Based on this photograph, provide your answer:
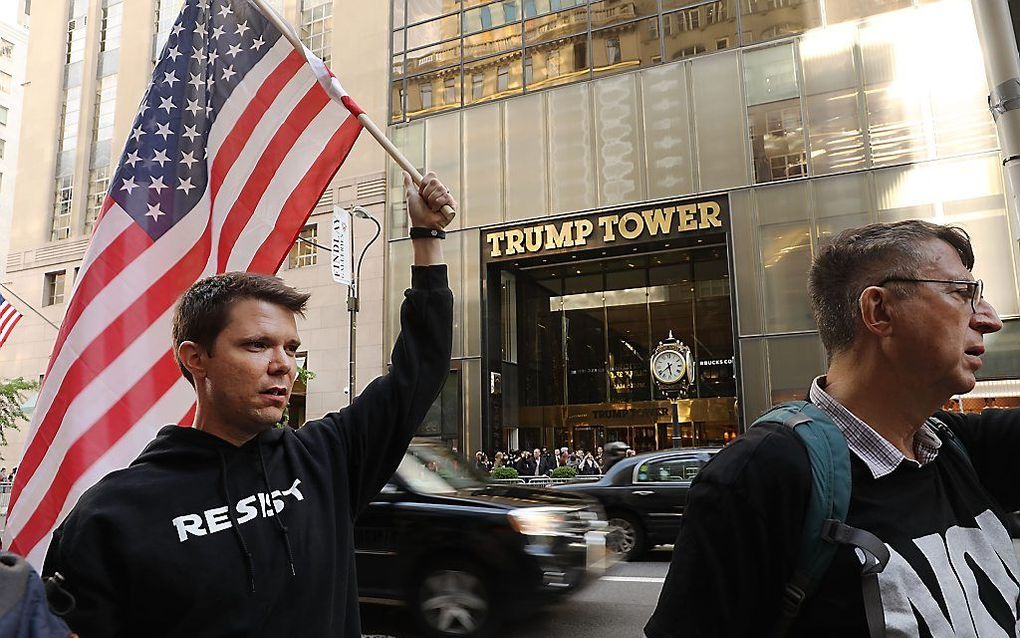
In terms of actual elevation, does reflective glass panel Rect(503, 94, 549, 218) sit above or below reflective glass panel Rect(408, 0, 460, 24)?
below

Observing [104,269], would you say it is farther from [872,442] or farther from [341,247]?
[341,247]

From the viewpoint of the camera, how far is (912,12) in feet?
70.3

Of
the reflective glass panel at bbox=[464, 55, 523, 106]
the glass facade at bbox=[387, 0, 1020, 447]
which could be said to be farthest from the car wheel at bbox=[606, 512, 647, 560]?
the reflective glass panel at bbox=[464, 55, 523, 106]

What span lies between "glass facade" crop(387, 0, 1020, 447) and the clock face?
1.65 m

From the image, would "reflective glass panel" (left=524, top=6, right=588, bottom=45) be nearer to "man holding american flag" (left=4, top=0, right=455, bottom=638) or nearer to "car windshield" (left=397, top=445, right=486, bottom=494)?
"car windshield" (left=397, top=445, right=486, bottom=494)

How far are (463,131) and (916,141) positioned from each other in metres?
14.2

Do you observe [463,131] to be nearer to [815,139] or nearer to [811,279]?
[815,139]

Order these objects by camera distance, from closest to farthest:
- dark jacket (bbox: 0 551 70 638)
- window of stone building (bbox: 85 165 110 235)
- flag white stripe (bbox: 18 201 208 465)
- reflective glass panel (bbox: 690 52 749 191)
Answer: dark jacket (bbox: 0 551 70 638) → flag white stripe (bbox: 18 201 208 465) → reflective glass panel (bbox: 690 52 749 191) → window of stone building (bbox: 85 165 110 235)

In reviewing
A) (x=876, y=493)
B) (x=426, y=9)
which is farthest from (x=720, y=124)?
(x=876, y=493)

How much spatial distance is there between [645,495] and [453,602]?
5.54 meters

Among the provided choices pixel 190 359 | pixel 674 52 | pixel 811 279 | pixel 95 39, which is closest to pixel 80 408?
pixel 190 359

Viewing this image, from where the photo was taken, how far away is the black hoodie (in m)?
1.86

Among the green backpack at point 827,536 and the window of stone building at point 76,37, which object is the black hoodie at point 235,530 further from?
the window of stone building at point 76,37

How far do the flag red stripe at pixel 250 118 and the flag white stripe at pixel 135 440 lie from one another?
3.29 feet
